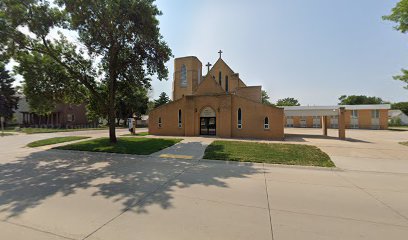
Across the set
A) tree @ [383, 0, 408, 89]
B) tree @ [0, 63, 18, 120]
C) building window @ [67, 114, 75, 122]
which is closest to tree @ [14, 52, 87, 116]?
tree @ [383, 0, 408, 89]

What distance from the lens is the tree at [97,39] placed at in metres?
13.3

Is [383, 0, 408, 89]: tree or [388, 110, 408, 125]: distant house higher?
[383, 0, 408, 89]: tree

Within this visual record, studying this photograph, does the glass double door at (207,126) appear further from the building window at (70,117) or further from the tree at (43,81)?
the building window at (70,117)

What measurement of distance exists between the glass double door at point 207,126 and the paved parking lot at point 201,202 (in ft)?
46.3

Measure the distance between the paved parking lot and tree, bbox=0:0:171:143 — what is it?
Result: 9595 mm

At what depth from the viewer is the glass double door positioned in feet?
76.5

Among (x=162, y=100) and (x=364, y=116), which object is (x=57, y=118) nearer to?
(x=162, y=100)

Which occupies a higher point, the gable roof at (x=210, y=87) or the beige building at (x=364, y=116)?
the gable roof at (x=210, y=87)

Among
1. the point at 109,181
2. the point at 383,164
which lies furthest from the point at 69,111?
the point at 383,164

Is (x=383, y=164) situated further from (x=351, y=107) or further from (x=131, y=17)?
(x=351, y=107)

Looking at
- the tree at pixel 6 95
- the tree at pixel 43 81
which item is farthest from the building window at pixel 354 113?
the tree at pixel 6 95

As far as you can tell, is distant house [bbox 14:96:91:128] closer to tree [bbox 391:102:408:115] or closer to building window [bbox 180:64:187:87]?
building window [bbox 180:64:187:87]

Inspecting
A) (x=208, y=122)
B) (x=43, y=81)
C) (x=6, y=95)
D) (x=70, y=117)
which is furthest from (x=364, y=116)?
(x=6, y=95)

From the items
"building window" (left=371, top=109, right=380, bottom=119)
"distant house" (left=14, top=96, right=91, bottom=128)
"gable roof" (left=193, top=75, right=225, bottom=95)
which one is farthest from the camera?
"distant house" (left=14, top=96, right=91, bottom=128)
